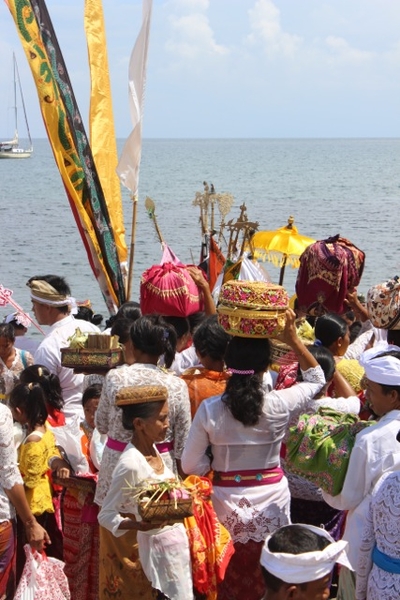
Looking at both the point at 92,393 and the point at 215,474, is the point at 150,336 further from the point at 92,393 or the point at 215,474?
the point at 92,393

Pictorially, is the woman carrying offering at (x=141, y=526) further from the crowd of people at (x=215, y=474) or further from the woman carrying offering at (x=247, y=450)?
the woman carrying offering at (x=247, y=450)

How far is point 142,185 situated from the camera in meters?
54.3

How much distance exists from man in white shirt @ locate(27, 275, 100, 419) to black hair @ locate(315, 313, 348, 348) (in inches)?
55.7

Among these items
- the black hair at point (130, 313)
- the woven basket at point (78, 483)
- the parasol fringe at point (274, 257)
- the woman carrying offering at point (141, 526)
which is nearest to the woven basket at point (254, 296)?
the woman carrying offering at point (141, 526)

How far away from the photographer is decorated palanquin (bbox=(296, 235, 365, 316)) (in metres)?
6.67

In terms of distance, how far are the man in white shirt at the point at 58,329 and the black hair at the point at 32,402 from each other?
933mm

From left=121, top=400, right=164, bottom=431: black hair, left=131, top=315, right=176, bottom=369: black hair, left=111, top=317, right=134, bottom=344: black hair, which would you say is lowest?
left=111, top=317, right=134, bottom=344: black hair

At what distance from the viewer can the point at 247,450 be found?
423 cm

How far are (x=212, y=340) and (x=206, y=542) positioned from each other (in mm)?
1038

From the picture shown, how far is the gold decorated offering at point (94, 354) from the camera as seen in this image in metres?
5.29

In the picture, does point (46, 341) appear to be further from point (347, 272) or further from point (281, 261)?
point (281, 261)

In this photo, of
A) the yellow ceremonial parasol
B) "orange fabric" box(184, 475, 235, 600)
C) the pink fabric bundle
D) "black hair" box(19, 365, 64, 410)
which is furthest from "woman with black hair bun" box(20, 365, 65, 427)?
the yellow ceremonial parasol

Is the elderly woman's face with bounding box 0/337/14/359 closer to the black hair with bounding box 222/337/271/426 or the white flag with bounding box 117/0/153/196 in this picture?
the white flag with bounding box 117/0/153/196

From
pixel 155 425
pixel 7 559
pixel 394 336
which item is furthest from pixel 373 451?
pixel 7 559
